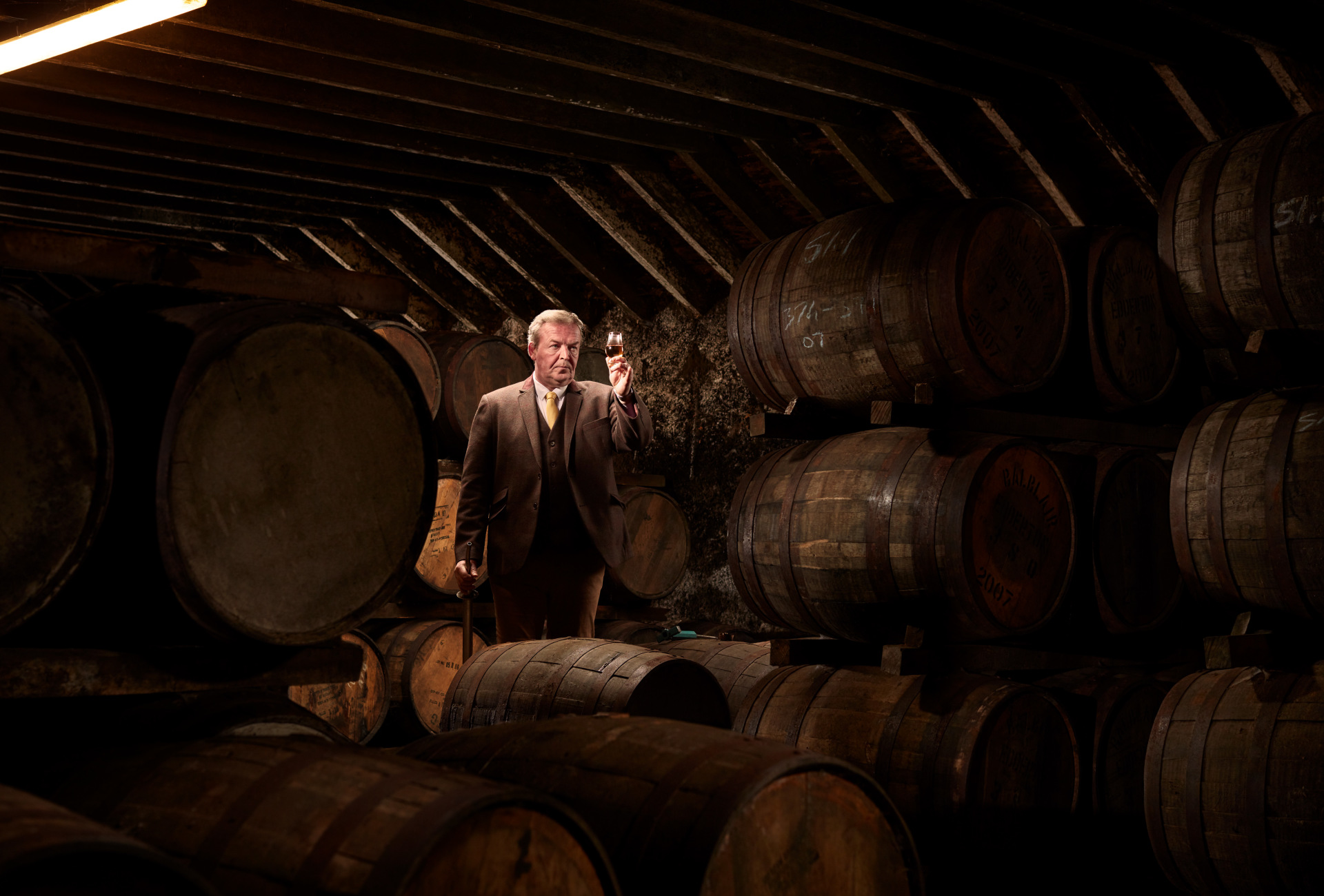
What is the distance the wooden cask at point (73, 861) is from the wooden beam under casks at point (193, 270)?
112 centimetres

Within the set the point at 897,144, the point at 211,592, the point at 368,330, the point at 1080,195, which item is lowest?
the point at 211,592

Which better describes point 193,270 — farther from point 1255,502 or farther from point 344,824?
point 1255,502

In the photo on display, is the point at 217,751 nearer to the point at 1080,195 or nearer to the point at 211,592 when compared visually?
the point at 211,592

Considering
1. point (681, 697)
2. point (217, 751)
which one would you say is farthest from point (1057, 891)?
point (217, 751)

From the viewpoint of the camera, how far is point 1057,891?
4133 millimetres

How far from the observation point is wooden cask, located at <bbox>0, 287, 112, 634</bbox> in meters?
1.96

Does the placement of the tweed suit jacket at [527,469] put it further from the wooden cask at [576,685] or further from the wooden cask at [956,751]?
the wooden cask at [956,751]

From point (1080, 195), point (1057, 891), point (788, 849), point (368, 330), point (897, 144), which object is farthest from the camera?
point (897, 144)

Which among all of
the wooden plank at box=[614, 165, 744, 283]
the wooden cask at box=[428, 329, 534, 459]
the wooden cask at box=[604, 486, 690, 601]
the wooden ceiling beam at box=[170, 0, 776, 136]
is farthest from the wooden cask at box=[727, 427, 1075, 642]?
the wooden cask at box=[428, 329, 534, 459]

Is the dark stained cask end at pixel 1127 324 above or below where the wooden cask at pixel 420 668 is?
above

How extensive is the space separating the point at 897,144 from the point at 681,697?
12.2 ft

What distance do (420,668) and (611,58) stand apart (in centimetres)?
350

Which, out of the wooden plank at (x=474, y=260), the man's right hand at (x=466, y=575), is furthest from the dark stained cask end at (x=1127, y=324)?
the wooden plank at (x=474, y=260)

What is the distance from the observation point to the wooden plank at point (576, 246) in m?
8.04
